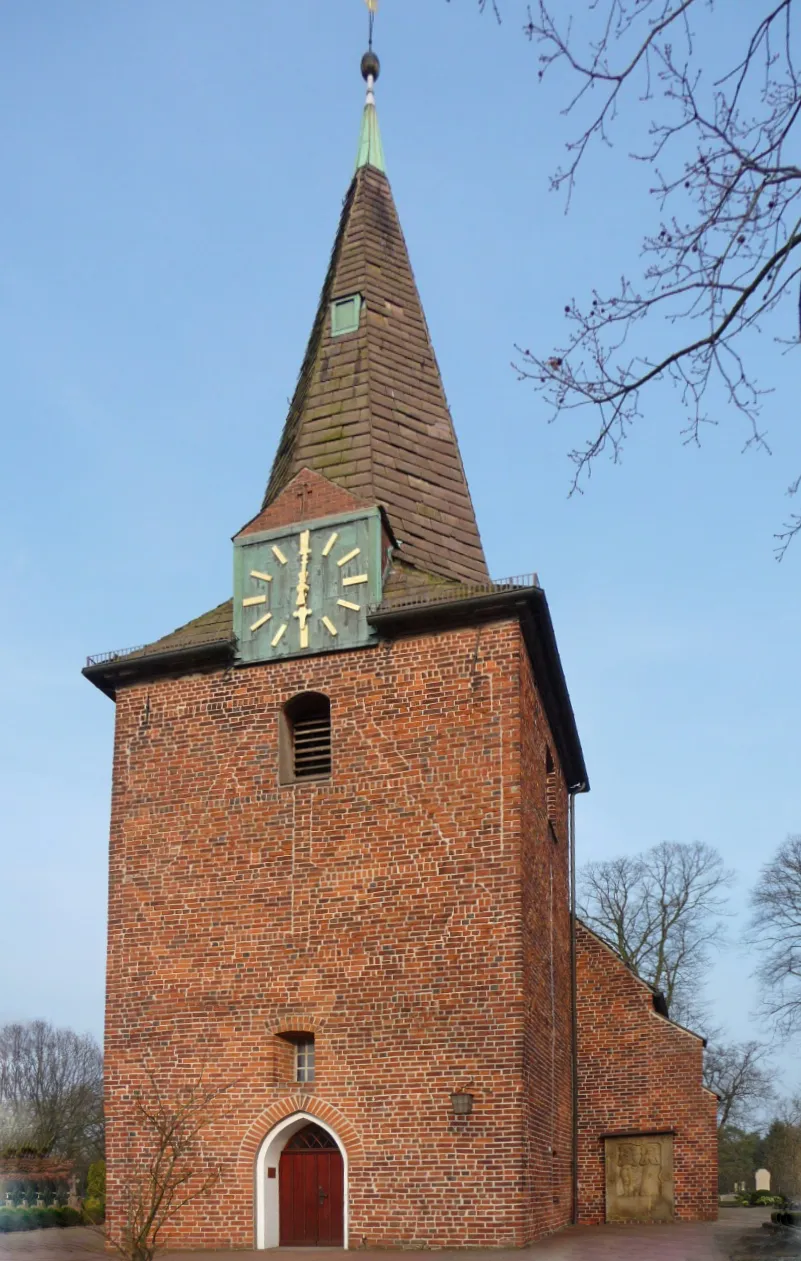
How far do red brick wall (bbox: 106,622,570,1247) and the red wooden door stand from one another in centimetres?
46

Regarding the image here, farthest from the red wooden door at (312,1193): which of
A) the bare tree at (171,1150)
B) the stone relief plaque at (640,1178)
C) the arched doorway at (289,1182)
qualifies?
the stone relief plaque at (640,1178)

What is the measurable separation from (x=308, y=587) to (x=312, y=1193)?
7497 millimetres

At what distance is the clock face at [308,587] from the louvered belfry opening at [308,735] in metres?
0.69

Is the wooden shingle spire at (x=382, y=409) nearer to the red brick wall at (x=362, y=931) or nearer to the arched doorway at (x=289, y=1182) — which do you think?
the red brick wall at (x=362, y=931)

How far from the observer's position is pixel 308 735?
17156 millimetres

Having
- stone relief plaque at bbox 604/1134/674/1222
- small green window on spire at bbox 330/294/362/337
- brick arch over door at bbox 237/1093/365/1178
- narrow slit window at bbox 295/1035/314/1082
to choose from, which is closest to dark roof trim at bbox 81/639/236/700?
narrow slit window at bbox 295/1035/314/1082

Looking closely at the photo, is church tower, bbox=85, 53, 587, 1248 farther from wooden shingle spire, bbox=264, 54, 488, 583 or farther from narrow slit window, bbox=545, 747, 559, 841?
narrow slit window, bbox=545, 747, 559, 841

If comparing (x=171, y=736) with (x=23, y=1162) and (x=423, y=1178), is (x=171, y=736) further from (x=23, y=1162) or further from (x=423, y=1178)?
(x=23, y=1162)

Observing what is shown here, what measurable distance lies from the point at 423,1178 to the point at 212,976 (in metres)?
3.63

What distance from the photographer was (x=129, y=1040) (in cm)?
1669

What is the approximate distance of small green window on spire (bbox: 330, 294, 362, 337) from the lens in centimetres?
2150

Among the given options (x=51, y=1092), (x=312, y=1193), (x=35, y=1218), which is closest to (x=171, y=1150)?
(x=312, y=1193)

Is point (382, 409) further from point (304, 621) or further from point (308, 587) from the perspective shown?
point (304, 621)

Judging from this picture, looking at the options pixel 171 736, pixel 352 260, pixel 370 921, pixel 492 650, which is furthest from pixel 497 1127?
pixel 352 260
